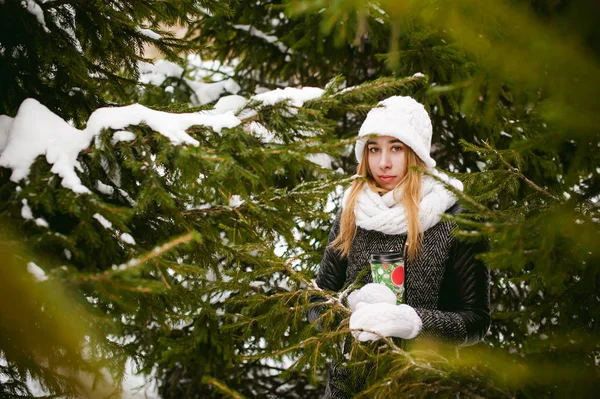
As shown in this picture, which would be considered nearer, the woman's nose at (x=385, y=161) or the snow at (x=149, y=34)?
the woman's nose at (x=385, y=161)

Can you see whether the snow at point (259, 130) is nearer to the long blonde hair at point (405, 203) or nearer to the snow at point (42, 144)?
the long blonde hair at point (405, 203)

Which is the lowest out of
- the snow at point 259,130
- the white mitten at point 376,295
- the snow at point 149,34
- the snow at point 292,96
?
the white mitten at point 376,295

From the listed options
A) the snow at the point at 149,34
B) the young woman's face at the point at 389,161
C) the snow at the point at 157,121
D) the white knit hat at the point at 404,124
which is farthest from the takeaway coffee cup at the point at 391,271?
the snow at the point at 149,34

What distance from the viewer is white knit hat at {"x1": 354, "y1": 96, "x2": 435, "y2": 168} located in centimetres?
249

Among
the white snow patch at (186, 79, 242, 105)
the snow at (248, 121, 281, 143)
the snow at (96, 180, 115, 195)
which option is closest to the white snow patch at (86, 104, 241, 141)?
the snow at (248, 121, 281, 143)

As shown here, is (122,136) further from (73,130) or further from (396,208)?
(396,208)

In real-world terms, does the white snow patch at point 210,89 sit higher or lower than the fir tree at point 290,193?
higher

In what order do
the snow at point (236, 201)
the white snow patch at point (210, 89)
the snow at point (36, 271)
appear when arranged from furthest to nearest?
the white snow patch at point (210, 89) < the snow at point (236, 201) < the snow at point (36, 271)

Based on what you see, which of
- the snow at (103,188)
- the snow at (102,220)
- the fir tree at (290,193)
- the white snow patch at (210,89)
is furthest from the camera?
the white snow patch at (210,89)

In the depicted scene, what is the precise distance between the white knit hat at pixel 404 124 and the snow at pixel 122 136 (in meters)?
1.21

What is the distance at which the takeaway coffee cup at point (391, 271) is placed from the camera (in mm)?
2412

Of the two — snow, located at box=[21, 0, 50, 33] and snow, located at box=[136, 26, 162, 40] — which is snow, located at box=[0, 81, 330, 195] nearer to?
snow, located at box=[21, 0, 50, 33]

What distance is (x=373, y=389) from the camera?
159 centimetres

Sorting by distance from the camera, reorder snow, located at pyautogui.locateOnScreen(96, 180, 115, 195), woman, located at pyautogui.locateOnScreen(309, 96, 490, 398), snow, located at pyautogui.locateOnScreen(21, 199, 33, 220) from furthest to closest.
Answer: woman, located at pyautogui.locateOnScreen(309, 96, 490, 398), snow, located at pyautogui.locateOnScreen(96, 180, 115, 195), snow, located at pyautogui.locateOnScreen(21, 199, 33, 220)
